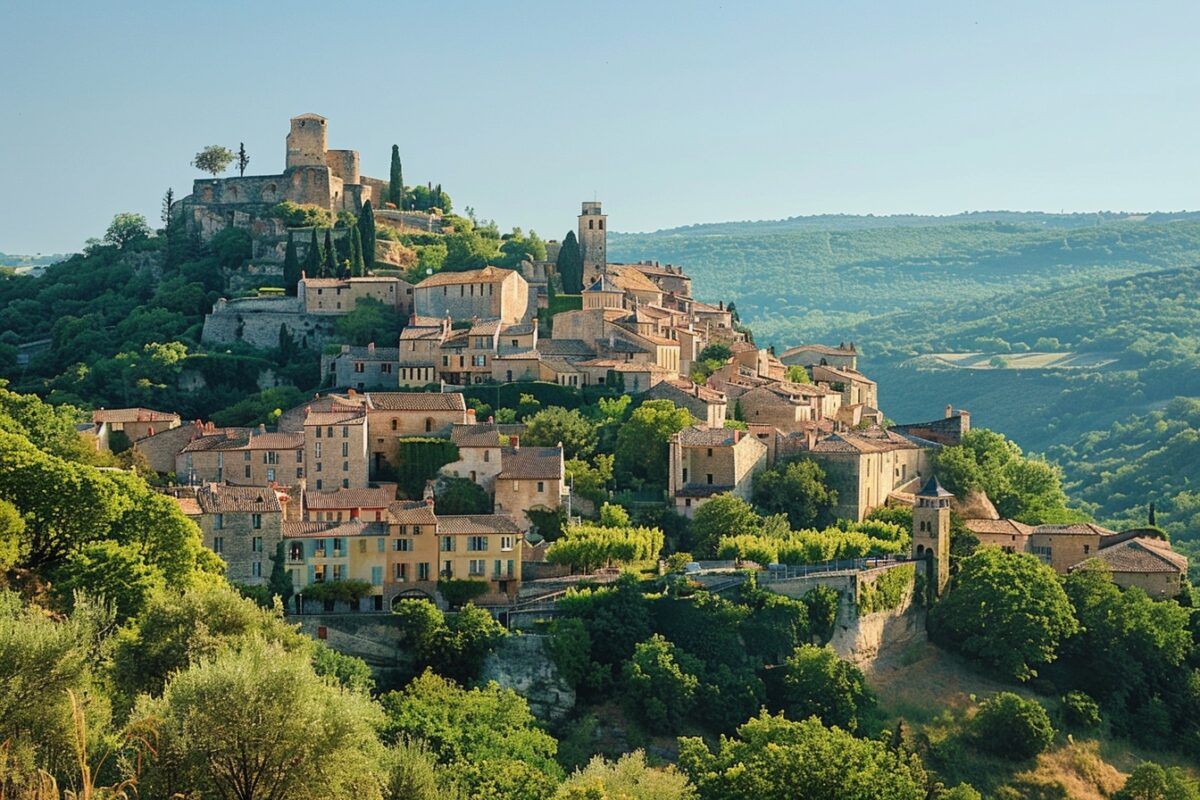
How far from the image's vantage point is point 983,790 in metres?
58.1

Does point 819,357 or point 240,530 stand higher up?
point 819,357

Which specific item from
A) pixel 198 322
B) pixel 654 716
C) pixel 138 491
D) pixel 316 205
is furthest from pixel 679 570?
pixel 316 205

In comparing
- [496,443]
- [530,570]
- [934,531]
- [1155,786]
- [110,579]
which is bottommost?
[1155,786]

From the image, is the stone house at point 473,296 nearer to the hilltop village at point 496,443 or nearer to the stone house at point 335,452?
the hilltop village at point 496,443

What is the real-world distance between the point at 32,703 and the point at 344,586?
920 inches

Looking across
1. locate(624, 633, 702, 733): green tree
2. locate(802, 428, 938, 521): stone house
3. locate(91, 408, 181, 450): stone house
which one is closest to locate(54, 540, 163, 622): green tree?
locate(624, 633, 702, 733): green tree

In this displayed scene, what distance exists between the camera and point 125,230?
107500 mm

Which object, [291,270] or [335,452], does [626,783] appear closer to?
[335,452]

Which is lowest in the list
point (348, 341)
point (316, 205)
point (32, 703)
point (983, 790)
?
point (983, 790)

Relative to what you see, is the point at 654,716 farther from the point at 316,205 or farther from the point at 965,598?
the point at 316,205

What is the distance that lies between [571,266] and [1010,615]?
3400cm

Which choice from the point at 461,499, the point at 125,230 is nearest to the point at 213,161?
the point at 125,230

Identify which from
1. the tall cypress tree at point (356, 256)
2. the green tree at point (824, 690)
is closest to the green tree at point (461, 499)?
the green tree at point (824, 690)

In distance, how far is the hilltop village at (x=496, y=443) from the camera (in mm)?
59406
